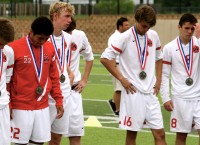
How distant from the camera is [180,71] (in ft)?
35.4

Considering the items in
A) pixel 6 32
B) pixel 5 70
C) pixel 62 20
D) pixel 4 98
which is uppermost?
pixel 6 32

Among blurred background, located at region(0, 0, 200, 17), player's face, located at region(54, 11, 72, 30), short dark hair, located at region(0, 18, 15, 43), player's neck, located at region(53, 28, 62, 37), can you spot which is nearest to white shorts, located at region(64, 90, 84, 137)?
player's neck, located at region(53, 28, 62, 37)

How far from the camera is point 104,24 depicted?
43906mm

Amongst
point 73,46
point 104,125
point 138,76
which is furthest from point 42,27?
point 104,125

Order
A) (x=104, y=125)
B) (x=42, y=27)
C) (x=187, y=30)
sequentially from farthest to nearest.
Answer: (x=104, y=125) → (x=187, y=30) → (x=42, y=27)

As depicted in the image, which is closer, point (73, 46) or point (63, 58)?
point (63, 58)

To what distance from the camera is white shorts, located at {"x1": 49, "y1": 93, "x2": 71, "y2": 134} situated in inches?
384

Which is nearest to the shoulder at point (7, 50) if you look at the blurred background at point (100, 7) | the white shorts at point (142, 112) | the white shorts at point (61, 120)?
the white shorts at point (61, 120)

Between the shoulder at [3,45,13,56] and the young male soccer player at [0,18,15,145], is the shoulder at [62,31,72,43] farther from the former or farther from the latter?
the young male soccer player at [0,18,15,145]

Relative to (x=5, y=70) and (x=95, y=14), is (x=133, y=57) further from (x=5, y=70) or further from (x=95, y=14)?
(x=95, y=14)

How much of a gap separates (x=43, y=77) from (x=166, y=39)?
2848 cm

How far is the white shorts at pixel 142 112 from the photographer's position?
10.4m

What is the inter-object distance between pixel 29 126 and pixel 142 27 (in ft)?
6.99

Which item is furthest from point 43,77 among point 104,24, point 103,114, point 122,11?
point 122,11
